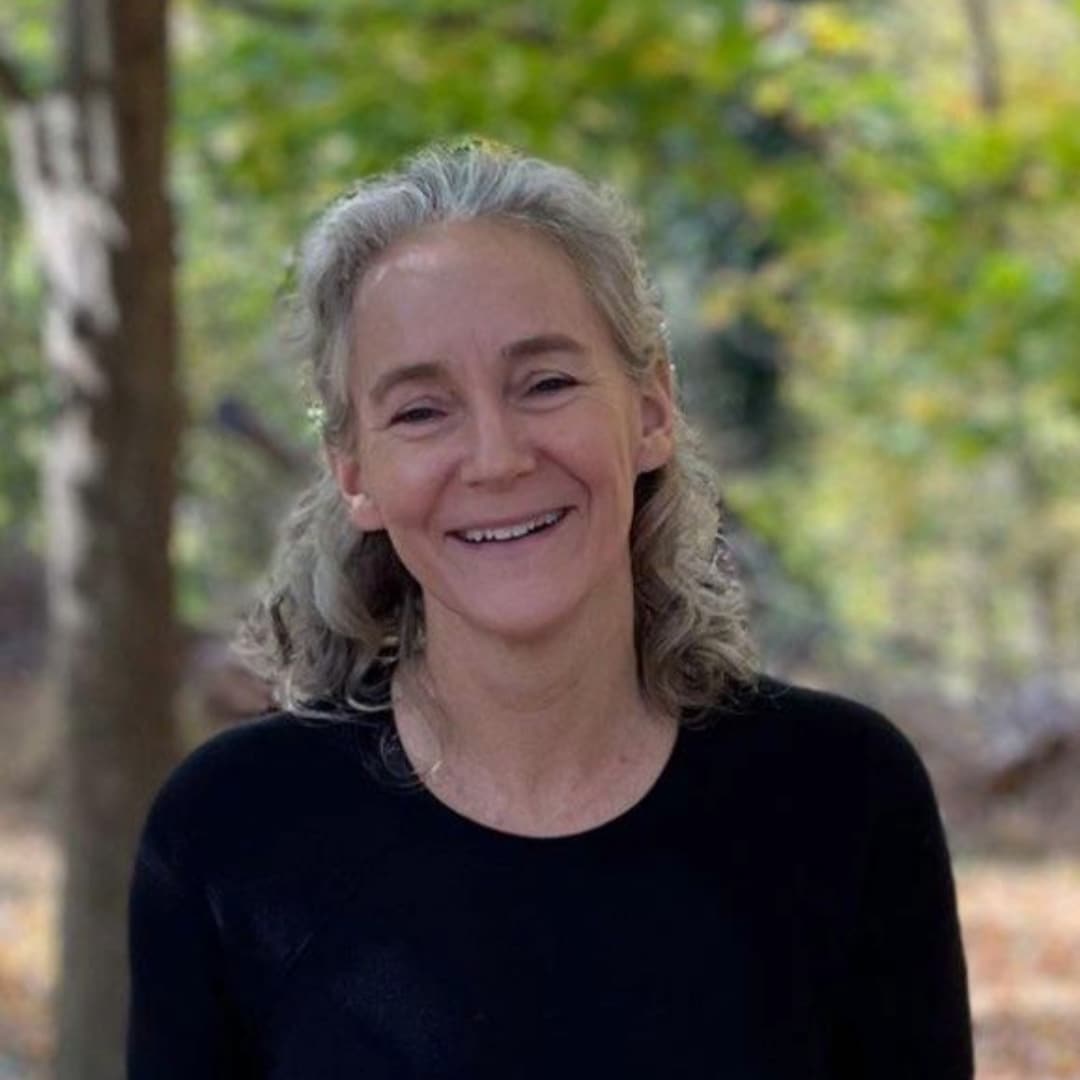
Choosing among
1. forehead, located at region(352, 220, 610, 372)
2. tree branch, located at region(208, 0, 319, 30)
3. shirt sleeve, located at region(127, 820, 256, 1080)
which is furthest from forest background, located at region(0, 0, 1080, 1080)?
shirt sleeve, located at region(127, 820, 256, 1080)

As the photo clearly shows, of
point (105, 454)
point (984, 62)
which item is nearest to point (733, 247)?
point (984, 62)

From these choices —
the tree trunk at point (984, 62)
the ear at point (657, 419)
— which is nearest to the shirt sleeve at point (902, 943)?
the ear at point (657, 419)

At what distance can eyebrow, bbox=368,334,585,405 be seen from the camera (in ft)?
7.17

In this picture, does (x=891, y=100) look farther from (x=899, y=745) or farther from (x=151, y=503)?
(x=899, y=745)

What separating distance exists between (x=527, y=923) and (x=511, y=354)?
0.49 m

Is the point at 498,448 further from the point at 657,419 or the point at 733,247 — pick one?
the point at 733,247

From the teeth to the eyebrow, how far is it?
14cm

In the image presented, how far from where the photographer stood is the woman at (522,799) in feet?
7.19

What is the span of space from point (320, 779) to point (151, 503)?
4.23 metres

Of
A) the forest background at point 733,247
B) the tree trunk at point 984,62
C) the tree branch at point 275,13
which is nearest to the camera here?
the tree branch at point 275,13

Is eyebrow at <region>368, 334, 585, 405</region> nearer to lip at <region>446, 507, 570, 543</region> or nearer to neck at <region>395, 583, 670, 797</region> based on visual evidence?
lip at <region>446, 507, 570, 543</region>

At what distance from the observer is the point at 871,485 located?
28766 millimetres

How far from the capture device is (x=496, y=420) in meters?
2.18

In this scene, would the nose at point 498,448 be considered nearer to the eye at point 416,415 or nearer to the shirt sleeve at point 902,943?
the eye at point 416,415
